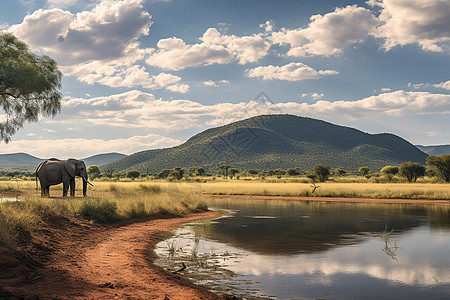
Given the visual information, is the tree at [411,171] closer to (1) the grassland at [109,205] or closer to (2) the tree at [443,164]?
(2) the tree at [443,164]

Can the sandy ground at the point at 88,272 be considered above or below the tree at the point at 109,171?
below

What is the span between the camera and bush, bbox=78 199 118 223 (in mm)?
17953

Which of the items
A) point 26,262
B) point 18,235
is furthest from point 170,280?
point 18,235

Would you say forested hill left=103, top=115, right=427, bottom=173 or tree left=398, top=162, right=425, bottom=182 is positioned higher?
forested hill left=103, top=115, right=427, bottom=173

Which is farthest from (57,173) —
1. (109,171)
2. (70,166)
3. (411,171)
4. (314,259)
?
(109,171)

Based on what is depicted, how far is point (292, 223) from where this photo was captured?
68.4 feet

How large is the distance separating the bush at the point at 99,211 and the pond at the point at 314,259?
12.2 ft

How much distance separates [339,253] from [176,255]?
5650 millimetres

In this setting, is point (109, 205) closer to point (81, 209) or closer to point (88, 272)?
point (81, 209)

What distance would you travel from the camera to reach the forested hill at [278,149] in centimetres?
12036

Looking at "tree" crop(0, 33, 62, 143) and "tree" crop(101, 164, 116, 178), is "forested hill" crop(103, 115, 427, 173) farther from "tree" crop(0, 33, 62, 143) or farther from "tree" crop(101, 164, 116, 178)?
"tree" crop(0, 33, 62, 143)

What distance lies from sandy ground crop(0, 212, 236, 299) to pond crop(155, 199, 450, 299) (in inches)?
33.5

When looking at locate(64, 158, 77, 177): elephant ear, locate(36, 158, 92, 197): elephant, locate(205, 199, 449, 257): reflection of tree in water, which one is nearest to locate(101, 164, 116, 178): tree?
locate(64, 158, 77, 177): elephant ear

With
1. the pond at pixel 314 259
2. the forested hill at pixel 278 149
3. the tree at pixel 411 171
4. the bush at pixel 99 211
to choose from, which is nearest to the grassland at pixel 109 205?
the bush at pixel 99 211
